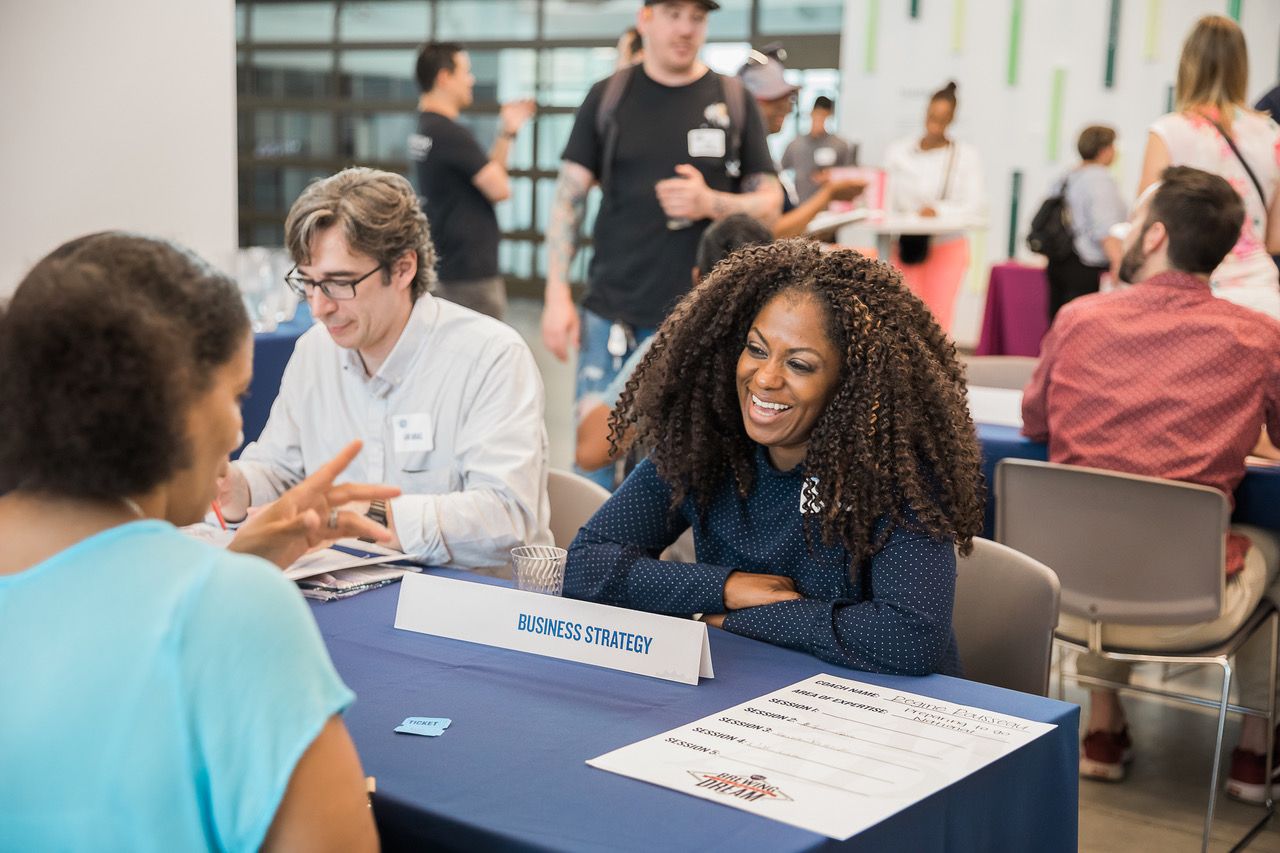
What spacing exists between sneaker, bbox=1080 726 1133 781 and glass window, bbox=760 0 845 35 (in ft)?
29.9

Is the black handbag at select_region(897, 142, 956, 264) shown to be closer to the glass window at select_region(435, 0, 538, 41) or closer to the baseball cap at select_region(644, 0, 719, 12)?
the baseball cap at select_region(644, 0, 719, 12)

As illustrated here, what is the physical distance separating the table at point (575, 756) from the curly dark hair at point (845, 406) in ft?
0.90

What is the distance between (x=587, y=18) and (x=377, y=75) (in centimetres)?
284

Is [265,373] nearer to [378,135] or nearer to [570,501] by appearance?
[570,501]

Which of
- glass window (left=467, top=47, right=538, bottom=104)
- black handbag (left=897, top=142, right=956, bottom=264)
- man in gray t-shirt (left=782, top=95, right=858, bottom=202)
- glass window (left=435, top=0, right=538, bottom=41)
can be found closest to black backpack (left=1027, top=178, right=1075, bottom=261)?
black handbag (left=897, top=142, right=956, bottom=264)

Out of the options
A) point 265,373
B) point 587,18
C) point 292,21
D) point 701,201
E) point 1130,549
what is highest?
point 292,21

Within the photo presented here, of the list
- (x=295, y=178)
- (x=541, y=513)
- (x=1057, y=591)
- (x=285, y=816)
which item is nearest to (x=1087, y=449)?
(x=1057, y=591)

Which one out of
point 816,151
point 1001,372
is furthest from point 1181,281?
point 816,151

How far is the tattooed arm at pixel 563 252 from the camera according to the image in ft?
13.2

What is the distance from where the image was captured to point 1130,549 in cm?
295

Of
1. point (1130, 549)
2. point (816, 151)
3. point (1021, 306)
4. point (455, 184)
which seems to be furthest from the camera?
point (816, 151)

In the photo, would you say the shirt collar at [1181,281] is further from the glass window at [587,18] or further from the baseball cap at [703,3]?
the glass window at [587,18]

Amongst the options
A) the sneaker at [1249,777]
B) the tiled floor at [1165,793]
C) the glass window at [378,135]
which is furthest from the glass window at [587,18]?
the sneaker at [1249,777]

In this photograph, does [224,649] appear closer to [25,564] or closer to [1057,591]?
[25,564]
